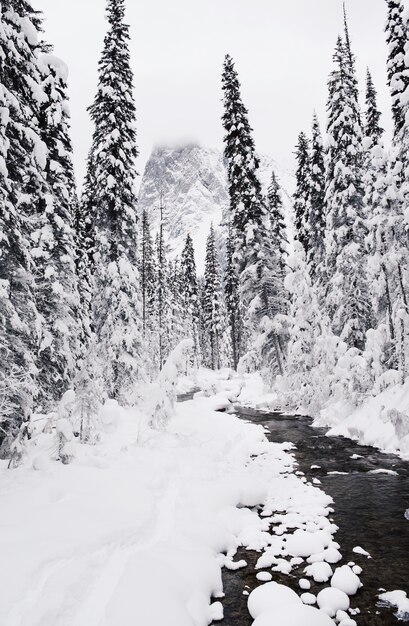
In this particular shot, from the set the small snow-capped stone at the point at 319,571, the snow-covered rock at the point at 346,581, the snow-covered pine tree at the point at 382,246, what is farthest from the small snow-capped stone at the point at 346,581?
the snow-covered pine tree at the point at 382,246

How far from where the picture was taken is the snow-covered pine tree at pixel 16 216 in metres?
9.12

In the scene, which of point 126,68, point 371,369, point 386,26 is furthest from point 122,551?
point 126,68

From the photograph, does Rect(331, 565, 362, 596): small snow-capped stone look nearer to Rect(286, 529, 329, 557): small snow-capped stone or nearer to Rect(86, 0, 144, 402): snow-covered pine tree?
Rect(286, 529, 329, 557): small snow-capped stone

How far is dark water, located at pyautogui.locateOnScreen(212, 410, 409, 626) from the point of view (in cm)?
526

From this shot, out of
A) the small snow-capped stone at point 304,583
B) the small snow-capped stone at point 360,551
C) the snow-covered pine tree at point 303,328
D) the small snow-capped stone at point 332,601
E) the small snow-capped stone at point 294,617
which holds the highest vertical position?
the snow-covered pine tree at point 303,328

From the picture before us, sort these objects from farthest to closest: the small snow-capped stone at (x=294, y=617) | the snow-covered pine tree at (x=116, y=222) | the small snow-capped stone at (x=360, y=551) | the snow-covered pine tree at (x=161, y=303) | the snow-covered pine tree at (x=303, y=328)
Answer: the snow-covered pine tree at (x=161, y=303), the snow-covered pine tree at (x=303, y=328), the snow-covered pine tree at (x=116, y=222), the small snow-capped stone at (x=360, y=551), the small snow-capped stone at (x=294, y=617)

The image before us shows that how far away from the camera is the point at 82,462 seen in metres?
8.63

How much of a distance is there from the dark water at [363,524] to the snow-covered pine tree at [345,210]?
7711 millimetres

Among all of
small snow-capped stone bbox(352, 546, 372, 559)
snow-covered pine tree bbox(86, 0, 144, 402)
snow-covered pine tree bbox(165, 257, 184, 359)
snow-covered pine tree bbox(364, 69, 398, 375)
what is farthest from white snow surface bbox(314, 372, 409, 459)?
snow-covered pine tree bbox(165, 257, 184, 359)

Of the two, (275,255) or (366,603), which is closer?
(366,603)

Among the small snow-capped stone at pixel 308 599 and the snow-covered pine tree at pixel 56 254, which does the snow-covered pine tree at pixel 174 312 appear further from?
the small snow-capped stone at pixel 308 599

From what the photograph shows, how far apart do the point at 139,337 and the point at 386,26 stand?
55.5 feet

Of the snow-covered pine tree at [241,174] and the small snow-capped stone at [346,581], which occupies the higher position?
the snow-covered pine tree at [241,174]

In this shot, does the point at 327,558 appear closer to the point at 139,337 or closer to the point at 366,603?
the point at 366,603
